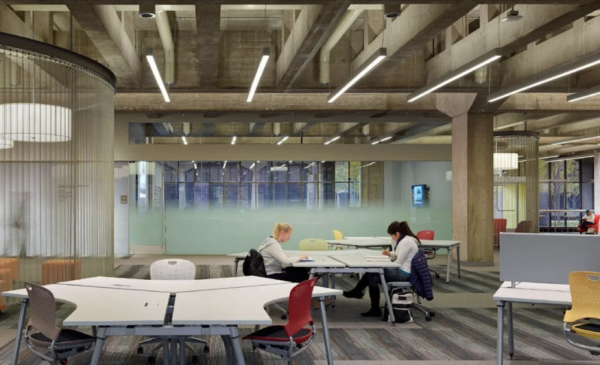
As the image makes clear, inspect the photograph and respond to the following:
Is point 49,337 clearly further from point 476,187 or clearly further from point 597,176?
point 597,176

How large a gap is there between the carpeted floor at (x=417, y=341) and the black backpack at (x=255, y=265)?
641mm

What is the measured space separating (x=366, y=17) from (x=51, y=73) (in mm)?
5443

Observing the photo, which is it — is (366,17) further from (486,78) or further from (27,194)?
(27,194)

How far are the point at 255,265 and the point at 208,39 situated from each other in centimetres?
328

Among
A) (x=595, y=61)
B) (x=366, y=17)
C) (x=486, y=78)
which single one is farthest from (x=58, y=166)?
(x=486, y=78)

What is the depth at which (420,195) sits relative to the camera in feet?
55.6

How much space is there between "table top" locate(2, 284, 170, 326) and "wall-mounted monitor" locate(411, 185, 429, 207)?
12.3 m

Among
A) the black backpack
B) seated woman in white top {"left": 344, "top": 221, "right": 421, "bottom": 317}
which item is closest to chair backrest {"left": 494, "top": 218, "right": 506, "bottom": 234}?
seated woman in white top {"left": 344, "top": 221, "right": 421, "bottom": 317}

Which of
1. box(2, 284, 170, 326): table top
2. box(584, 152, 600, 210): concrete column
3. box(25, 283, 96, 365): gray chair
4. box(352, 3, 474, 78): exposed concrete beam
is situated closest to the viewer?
box(2, 284, 170, 326): table top

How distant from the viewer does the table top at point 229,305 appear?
162 inches

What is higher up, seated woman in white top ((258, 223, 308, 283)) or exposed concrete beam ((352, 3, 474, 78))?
exposed concrete beam ((352, 3, 474, 78))

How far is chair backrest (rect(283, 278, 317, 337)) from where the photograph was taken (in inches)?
187

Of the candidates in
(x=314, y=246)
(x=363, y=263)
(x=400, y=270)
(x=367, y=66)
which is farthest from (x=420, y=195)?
(x=363, y=263)

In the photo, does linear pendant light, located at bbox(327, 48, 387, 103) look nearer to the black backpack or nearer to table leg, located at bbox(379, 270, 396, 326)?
table leg, located at bbox(379, 270, 396, 326)
